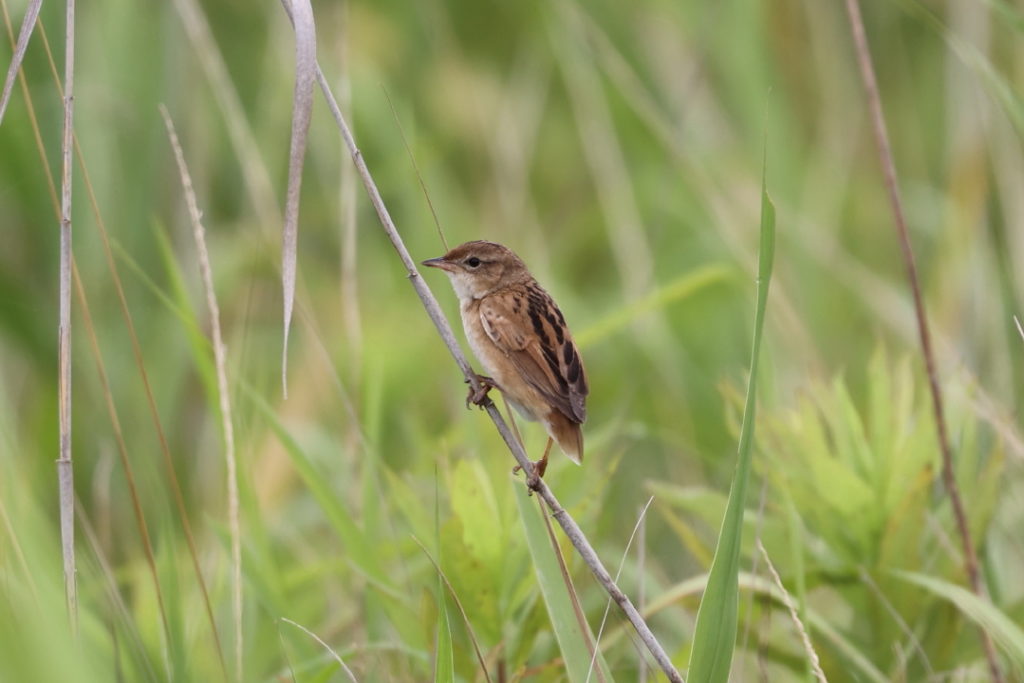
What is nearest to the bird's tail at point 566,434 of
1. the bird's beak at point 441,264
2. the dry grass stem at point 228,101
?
the bird's beak at point 441,264

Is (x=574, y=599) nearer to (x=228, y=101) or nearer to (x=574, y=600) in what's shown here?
(x=574, y=600)

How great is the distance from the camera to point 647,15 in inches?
228

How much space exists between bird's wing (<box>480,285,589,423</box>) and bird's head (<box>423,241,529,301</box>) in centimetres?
13

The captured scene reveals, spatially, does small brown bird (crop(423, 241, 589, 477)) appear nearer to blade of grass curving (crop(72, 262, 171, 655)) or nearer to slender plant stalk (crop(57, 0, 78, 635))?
blade of grass curving (crop(72, 262, 171, 655))

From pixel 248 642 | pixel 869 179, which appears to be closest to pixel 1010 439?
pixel 248 642

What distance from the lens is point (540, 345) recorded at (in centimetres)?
291

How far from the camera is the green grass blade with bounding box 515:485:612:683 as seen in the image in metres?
2.15

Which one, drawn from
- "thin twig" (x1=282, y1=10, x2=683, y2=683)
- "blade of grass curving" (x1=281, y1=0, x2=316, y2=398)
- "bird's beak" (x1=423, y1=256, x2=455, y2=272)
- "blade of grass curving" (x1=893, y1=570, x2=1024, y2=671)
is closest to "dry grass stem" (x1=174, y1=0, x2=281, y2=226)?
"bird's beak" (x1=423, y1=256, x2=455, y2=272)

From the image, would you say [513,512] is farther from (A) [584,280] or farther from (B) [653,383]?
(A) [584,280]

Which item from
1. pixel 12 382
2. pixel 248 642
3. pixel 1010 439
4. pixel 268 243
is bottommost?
pixel 248 642

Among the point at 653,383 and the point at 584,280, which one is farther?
the point at 584,280

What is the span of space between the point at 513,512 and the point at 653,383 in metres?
2.64

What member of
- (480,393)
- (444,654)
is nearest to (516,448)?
(444,654)

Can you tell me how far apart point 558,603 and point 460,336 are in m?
2.11
